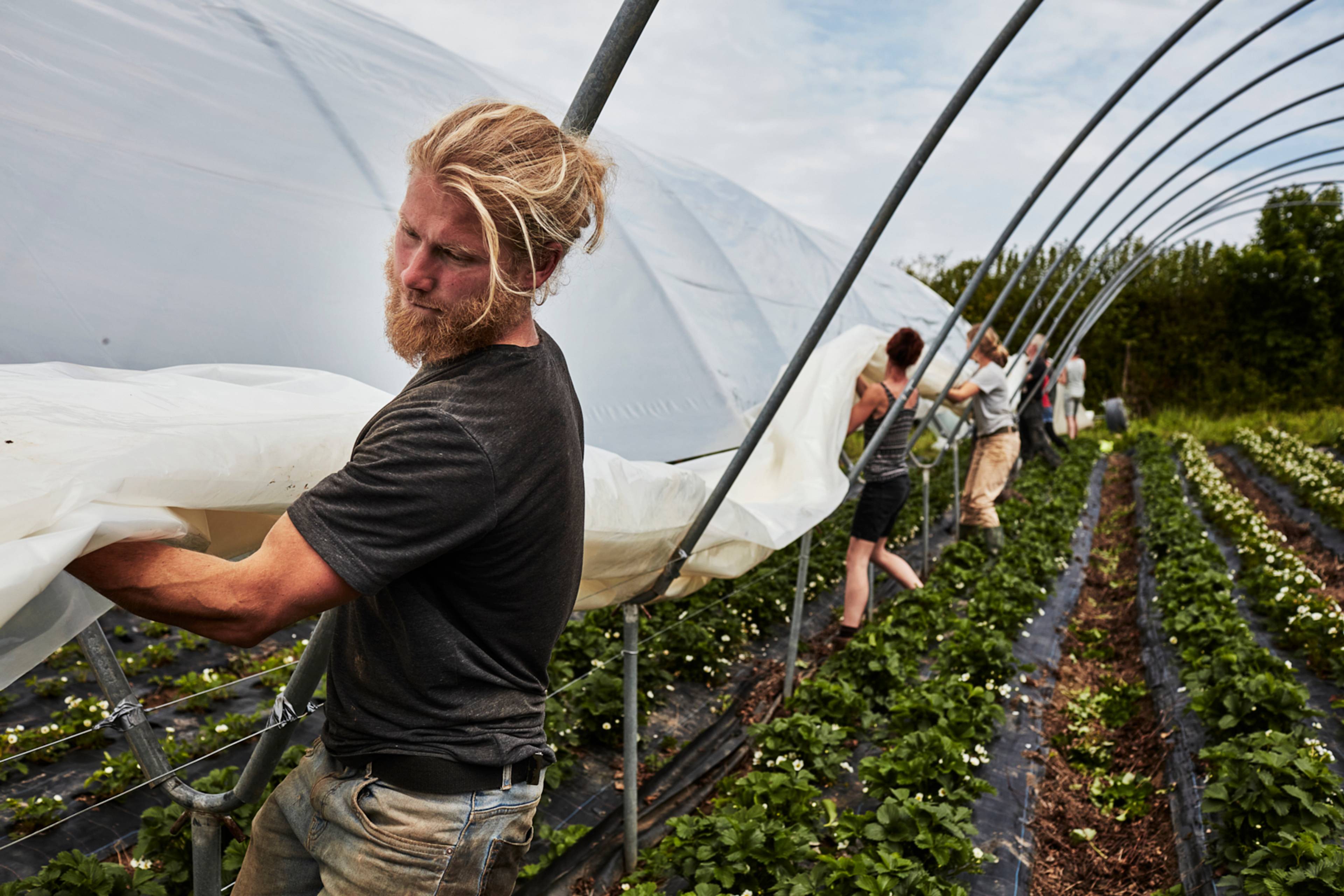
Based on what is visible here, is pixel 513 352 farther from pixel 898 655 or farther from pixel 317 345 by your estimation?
pixel 898 655

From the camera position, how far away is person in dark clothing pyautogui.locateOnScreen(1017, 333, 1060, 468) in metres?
11.1

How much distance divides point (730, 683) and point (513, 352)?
375 cm

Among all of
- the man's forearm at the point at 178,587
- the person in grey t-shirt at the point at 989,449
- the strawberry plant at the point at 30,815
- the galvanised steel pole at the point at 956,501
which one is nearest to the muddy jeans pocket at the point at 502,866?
the man's forearm at the point at 178,587

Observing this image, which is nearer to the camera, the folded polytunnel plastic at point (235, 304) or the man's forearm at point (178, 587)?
the man's forearm at point (178, 587)

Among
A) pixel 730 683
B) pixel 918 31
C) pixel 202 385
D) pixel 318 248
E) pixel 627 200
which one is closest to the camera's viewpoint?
pixel 202 385

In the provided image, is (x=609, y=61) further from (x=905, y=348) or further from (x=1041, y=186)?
(x=1041, y=186)

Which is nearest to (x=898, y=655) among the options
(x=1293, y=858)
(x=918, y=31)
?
(x=1293, y=858)

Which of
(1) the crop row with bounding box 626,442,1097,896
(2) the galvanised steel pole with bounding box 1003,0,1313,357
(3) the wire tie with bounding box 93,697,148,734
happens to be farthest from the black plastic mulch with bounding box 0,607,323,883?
(2) the galvanised steel pole with bounding box 1003,0,1313,357

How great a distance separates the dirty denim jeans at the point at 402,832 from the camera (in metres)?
1.23

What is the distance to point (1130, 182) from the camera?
7.62m

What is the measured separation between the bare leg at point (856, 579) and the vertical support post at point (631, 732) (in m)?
2.22

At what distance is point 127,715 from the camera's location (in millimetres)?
1679

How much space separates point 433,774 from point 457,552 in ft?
1.07

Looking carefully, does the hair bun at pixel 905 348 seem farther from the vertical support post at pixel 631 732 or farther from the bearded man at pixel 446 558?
the bearded man at pixel 446 558
